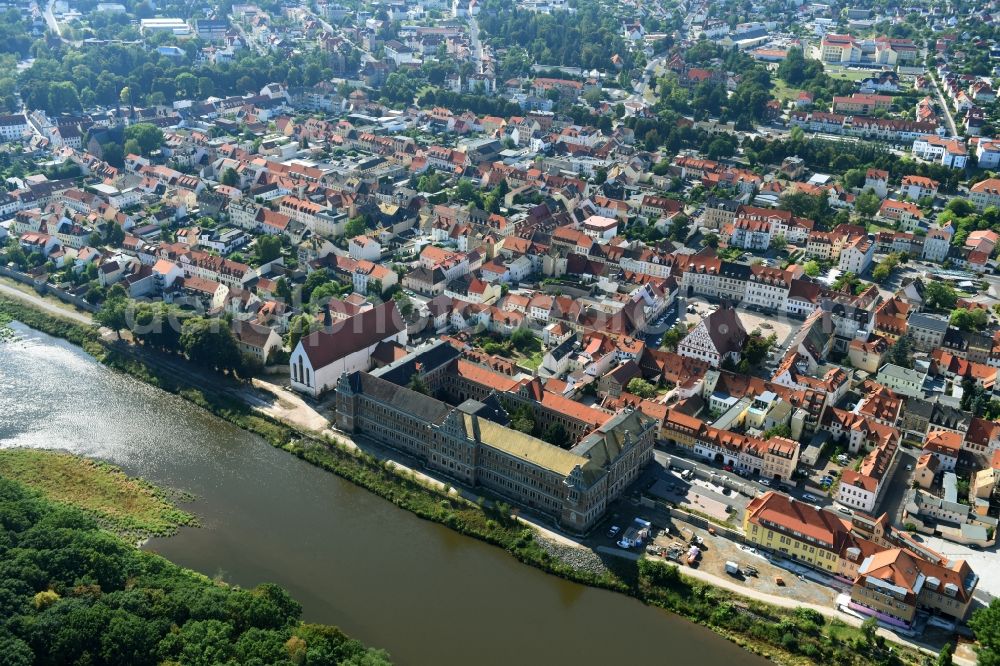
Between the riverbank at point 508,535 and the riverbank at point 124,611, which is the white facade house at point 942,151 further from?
the riverbank at point 124,611

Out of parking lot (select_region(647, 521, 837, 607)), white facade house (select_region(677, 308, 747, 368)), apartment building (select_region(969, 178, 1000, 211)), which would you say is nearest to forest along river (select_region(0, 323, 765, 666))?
parking lot (select_region(647, 521, 837, 607))

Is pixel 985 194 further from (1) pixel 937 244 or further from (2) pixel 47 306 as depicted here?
(2) pixel 47 306

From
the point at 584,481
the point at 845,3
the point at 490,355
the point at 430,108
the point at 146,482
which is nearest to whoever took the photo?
the point at 584,481

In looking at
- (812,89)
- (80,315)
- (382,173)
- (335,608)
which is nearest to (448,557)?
(335,608)

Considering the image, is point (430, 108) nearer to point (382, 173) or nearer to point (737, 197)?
point (382, 173)

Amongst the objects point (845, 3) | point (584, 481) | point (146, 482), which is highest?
point (845, 3)

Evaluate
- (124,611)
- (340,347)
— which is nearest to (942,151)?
(340,347)

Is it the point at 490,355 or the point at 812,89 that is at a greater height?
the point at 812,89
